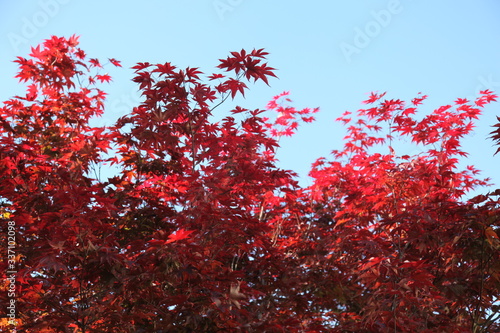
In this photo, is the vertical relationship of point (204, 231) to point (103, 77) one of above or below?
below

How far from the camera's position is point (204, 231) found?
13.9 feet

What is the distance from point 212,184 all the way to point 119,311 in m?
1.44

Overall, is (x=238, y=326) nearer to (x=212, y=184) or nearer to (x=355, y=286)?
(x=212, y=184)

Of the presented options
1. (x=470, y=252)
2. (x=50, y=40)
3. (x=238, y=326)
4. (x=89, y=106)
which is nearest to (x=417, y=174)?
(x=470, y=252)

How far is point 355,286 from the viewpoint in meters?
5.74

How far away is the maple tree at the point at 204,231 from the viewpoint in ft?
12.6

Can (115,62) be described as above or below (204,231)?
above
